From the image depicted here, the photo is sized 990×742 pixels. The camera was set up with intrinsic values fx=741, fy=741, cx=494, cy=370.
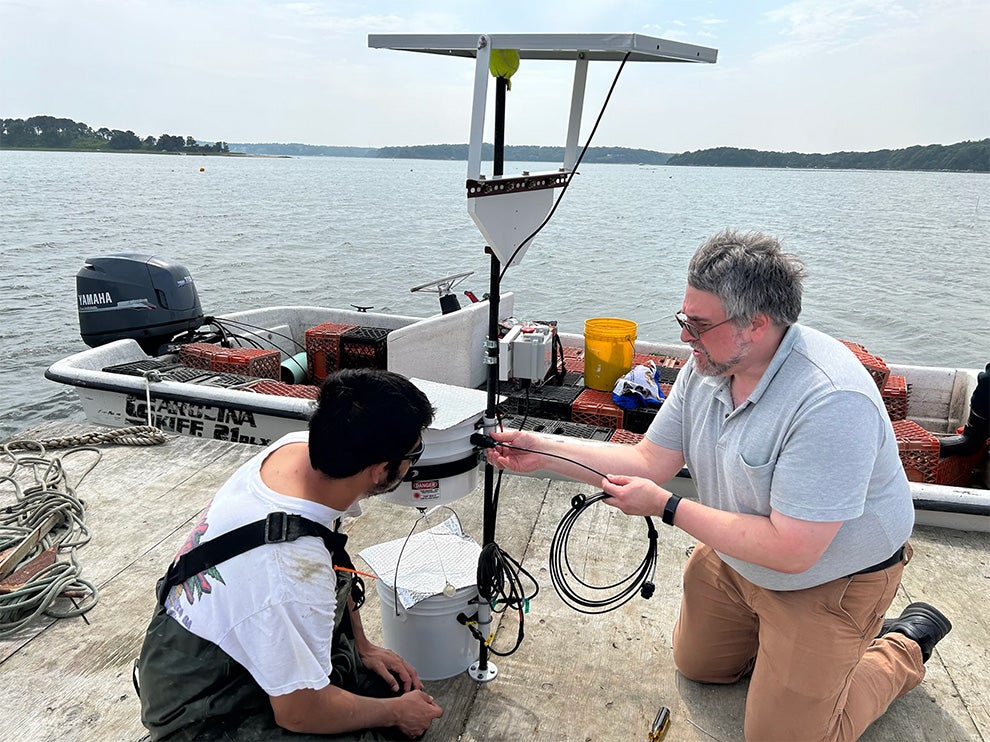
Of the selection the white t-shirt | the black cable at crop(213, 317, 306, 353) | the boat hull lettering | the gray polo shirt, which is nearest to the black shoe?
the gray polo shirt

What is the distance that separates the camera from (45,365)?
9.83 meters

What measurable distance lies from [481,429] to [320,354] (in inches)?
156

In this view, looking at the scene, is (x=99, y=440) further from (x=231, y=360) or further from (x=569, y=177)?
(x=569, y=177)

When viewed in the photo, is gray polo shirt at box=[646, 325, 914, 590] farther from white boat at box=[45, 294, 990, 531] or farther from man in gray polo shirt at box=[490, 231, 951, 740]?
white boat at box=[45, 294, 990, 531]

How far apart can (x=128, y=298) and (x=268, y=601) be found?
472 centimetres

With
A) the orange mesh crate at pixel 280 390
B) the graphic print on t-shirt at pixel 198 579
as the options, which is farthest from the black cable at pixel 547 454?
the orange mesh crate at pixel 280 390

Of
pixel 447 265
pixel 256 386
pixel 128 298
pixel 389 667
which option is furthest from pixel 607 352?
pixel 447 265

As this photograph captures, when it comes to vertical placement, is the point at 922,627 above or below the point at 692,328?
below

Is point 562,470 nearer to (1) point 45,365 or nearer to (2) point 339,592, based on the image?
(2) point 339,592

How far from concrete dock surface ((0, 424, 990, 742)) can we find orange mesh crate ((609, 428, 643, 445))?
48 centimetres

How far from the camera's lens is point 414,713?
198 centimetres

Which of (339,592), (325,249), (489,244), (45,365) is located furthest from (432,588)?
(325,249)

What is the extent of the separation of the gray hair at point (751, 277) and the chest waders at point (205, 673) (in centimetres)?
112

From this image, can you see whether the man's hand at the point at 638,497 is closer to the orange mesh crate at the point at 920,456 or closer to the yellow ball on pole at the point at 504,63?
the yellow ball on pole at the point at 504,63
